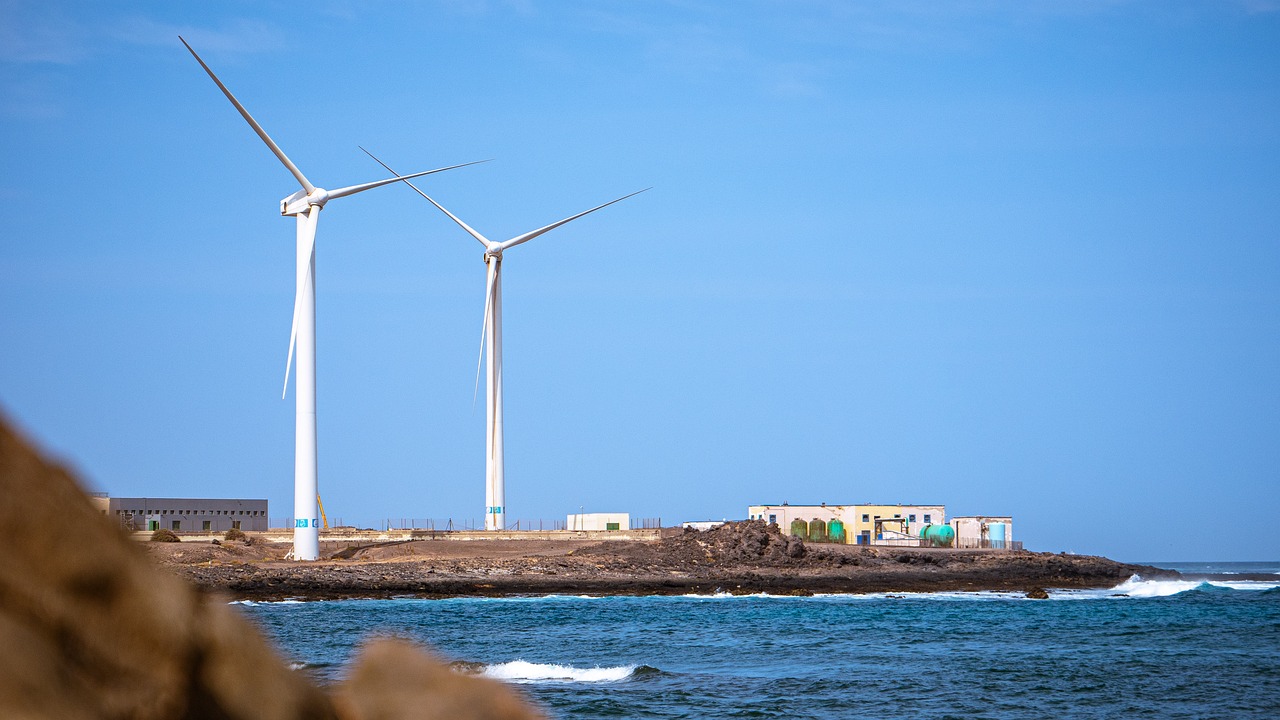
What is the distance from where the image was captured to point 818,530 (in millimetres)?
122875

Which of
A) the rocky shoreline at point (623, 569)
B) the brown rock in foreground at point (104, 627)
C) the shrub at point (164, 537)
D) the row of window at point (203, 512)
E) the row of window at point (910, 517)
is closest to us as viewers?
the brown rock in foreground at point (104, 627)

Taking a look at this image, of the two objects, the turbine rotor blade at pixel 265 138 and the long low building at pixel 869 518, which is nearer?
the turbine rotor blade at pixel 265 138

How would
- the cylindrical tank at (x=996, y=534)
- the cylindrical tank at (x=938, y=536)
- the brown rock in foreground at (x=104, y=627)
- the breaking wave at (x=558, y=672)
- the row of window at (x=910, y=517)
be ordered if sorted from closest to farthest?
1. the brown rock in foreground at (x=104, y=627)
2. the breaking wave at (x=558, y=672)
3. the cylindrical tank at (x=938, y=536)
4. the cylindrical tank at (x=996, y=534)
5. the row of window at (x=910, y=517)

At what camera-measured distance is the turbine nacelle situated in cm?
8738

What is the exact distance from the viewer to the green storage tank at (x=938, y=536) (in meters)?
120

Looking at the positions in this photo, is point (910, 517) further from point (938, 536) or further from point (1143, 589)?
point (1143, 589)

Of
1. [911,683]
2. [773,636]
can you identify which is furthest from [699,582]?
[911,683]

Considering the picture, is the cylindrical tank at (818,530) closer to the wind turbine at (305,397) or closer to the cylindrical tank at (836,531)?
the cylindrical tank at (836,531)

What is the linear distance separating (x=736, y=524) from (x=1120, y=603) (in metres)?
29.1

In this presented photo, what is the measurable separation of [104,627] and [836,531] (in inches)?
4841

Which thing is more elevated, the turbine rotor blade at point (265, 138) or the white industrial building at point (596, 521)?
the turbine rotor blade at point (265, 138)

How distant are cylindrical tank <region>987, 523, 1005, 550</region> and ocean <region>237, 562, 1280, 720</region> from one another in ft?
167

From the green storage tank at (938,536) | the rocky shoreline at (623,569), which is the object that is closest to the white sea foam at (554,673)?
the rocky shoreline at (623,569)

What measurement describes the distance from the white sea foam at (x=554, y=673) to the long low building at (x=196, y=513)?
7963 centimetres
